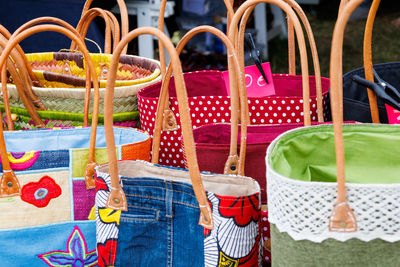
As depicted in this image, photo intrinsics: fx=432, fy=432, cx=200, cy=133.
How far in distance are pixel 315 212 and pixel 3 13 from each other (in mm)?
1906

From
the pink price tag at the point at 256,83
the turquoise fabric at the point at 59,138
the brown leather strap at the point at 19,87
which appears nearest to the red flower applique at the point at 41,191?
the turquoise fabric at the point at 59,138

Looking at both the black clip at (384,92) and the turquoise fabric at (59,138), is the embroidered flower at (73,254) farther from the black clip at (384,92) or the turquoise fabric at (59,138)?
the black clip at (384,92)

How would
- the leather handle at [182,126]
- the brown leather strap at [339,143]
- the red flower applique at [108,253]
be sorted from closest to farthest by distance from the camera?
the brown leather strap at [339,143] < the leather handle at [182,126] < the red flower applique at [108,253]

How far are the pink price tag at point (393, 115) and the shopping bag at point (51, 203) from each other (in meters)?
0.52

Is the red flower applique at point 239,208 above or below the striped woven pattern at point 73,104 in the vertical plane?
below

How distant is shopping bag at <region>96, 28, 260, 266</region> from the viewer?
0.73 metres

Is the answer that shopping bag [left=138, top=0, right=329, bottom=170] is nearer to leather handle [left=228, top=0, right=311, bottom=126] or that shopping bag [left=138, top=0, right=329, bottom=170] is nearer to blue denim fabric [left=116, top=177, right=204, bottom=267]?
leather handle [left=228, top=0, right=311, bottom=126]

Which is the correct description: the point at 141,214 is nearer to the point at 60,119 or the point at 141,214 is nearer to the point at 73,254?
the point at 73,254

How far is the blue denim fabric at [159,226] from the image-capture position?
2.52 feet

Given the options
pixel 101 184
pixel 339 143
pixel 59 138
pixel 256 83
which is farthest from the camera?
pixel 256 83

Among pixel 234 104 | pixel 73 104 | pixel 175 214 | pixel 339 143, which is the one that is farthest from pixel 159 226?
pixel 73 104

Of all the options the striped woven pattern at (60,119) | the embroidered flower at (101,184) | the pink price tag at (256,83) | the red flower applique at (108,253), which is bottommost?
the red flower applique at (108,253)

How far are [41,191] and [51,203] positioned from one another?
0.11 feet

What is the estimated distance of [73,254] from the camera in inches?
Answer: 37.4
